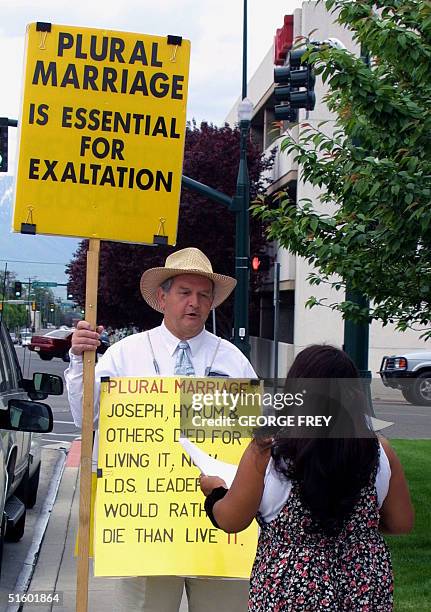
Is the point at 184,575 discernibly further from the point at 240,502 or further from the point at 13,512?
the point at 13,512

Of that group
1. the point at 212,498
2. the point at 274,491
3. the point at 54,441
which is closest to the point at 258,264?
the point at 54,441

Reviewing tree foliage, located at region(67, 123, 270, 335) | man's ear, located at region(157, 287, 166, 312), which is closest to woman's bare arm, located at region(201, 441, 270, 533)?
man's ear, located at region(157, 287, 166, 312)

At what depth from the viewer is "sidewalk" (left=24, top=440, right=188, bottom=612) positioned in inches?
263

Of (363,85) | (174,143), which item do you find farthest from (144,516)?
(363,85)

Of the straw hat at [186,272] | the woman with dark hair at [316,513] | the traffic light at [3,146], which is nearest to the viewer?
the woman with dark hair at [316,513]

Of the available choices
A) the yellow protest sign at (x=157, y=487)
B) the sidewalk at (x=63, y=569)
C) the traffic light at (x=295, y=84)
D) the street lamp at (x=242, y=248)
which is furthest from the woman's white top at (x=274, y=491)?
the street lamp at (x=242, y=248)

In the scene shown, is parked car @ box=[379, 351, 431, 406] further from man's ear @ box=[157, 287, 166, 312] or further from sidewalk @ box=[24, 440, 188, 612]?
man's ear @ box=[157, 287, 166, 312]

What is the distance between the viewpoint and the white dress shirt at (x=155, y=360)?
4.06 metres

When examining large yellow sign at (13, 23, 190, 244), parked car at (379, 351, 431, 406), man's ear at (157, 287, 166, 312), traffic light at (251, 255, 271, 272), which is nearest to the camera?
large yellow sign at (13, 23, 190, 244)

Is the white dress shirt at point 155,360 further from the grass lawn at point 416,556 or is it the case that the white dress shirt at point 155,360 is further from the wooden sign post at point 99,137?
the grass lawn at point 416,556

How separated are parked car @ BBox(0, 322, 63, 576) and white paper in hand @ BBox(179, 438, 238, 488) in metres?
1.69

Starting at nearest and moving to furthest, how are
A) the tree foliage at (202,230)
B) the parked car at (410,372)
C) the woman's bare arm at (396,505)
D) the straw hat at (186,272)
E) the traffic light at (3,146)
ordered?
the woman's bare arm at (396,505) → the straw hat at (186,272) → the traffic light at (3,146) → the parked car at (410,372) → the tree foliage at (202,230)

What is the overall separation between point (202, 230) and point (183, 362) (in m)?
29.8

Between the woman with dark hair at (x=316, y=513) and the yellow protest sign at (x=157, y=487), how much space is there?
3.00ft
